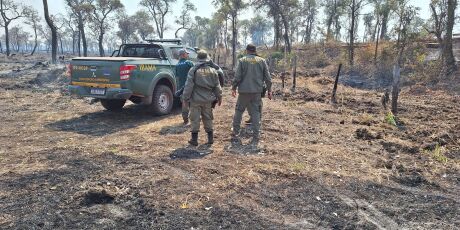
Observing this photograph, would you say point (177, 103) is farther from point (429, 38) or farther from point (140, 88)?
point (429, 38)

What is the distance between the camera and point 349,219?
3629mm

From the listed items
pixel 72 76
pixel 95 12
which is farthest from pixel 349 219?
pixel 95 12

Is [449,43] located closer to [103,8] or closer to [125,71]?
[125,71]

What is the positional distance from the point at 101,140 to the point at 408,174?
16.1ft

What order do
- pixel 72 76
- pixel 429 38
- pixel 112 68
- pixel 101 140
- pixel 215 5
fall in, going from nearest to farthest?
pixel 101 140
pixel 112 68
pixel 72 76
pixel 429 38
pixel 215 5

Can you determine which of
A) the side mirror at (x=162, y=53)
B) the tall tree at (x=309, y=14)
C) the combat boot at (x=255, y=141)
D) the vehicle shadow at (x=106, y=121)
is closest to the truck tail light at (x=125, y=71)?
the vehicle shadow at (x=106, y=121)

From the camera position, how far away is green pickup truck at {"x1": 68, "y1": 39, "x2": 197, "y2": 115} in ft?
24.3

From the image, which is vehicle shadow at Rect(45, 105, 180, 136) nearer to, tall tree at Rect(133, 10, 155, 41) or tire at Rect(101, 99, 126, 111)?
tire at Rect(101, 99, 126, 111)

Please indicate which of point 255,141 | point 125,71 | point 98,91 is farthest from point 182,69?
point 255,141

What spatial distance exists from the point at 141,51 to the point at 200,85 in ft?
11.7

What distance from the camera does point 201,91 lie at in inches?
232

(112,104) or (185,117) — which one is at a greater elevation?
(112,104)

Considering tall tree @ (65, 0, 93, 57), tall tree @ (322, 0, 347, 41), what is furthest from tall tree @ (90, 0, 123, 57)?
tall tree @ (322, 0, 347, 41)

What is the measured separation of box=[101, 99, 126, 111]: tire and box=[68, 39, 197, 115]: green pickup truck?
3.23 ft
